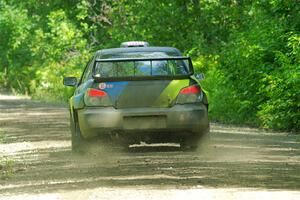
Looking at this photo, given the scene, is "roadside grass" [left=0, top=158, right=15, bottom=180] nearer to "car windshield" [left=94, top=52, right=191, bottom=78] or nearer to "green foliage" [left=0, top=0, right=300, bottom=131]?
"car windshield" [left=94, top=52, right=191, bottom=78]

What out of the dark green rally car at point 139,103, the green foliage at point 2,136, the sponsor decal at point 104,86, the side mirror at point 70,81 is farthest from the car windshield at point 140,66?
the green foliage at point 2,136

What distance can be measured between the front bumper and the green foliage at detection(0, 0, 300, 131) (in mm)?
5193

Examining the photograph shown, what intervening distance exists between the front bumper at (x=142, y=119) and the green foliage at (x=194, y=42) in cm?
519

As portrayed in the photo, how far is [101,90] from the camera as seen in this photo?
15.8m

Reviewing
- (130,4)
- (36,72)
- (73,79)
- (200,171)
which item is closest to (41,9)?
(36,72)

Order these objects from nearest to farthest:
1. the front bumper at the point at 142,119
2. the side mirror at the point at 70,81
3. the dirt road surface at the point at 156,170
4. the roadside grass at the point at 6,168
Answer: the dirt road surface at the point at 156,170, the roadside grass at the point at 6,168, the front bumper at the point at 142,119, the side mirror at the point at 70,81

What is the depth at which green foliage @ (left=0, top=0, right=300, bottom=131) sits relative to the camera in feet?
74.9

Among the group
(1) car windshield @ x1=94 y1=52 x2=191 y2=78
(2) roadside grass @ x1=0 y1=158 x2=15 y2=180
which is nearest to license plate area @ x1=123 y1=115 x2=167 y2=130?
(1) car windshield @ x1=94 y1=52 x2=191 y2=78

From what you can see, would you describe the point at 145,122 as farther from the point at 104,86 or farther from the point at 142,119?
the point at 104,86

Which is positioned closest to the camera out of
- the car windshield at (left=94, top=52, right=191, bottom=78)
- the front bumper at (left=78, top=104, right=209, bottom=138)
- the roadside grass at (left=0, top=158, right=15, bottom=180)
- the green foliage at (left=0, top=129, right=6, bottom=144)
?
the roadside grass at (left=0, top=158, right=15, bottom=180)

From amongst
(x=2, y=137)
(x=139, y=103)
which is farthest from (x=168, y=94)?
(x=2, y=137)

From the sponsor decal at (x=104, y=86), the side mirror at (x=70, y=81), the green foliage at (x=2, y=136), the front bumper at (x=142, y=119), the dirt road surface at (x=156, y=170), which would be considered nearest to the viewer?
the dirt road surface at (x=156, y=170)

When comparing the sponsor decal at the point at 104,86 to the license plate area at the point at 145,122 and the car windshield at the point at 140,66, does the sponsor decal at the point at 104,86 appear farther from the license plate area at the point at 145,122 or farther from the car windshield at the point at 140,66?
the license plate area at the point at 145,122

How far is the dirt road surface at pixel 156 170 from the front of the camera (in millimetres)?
11195
